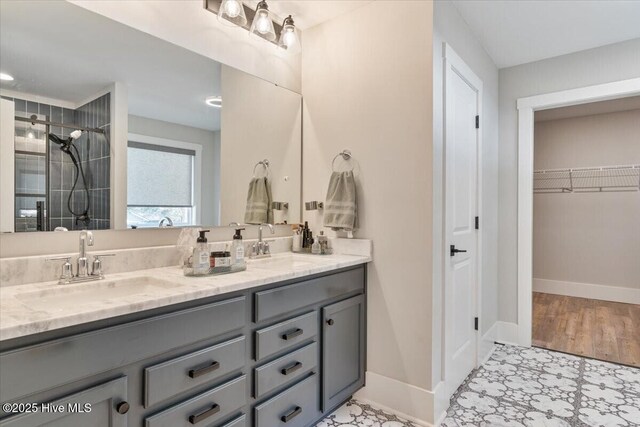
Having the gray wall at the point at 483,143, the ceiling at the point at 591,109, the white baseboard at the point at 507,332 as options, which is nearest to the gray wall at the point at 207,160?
the gray wall at the point at 483,143

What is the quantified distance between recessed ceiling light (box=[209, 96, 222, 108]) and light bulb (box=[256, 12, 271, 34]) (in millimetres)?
485

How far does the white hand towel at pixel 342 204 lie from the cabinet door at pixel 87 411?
1.42 m

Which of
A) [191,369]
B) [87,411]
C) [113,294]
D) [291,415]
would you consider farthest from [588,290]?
[87,411]

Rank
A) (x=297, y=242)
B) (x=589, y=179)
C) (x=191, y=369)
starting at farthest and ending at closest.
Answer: (x=589, y=179), (x=297, y=242), (x=191, y=369)

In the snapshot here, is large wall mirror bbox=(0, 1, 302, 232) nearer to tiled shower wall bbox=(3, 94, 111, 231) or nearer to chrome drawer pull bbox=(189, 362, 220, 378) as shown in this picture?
tiled shower wall bbox=(3, 94, 111, 231)

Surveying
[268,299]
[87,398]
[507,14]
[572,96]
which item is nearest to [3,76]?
[87,398]

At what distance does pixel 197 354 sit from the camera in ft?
4.22

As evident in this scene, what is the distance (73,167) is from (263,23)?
131cm

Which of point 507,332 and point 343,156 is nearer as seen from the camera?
point 343,156

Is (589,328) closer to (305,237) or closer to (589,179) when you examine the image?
(589,179)

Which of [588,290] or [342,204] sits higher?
[342,204]

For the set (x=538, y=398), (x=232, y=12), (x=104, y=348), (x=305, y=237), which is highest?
(x=232, y=12)

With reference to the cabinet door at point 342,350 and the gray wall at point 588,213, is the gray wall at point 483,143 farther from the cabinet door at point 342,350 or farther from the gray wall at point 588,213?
the gray wall at point 588,213

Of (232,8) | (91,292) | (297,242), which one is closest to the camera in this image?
(91,292)
